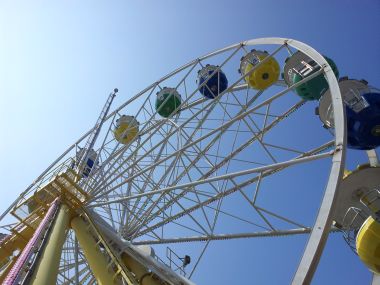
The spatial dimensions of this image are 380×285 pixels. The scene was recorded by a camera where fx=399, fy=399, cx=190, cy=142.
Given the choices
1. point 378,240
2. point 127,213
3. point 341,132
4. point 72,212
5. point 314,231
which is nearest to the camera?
point 314,231

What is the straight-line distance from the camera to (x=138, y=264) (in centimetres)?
1137

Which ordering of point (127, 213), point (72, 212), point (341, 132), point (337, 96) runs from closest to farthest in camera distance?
point (341, 132) → point (337, 96) → point (72, 212) → point (127, 213)

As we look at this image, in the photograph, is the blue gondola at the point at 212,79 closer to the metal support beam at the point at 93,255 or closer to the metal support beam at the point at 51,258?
the metal support beam at the point at 93,255

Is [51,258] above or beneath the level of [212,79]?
beneath

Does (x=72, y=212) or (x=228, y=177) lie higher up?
(x=228, y=177)

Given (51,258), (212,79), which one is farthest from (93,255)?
(212,79)

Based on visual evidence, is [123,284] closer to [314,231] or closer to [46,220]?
[46,220]

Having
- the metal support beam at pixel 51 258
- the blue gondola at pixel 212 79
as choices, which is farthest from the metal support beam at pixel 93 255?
the blue gondola at pixel 212 79

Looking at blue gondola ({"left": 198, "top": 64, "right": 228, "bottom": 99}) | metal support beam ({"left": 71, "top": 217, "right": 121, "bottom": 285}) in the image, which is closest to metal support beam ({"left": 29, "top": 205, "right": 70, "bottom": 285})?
metal support beam ({"left": 71, "top": 217, "right": 121, "bottom": 285})

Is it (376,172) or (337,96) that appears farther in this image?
(376,172)

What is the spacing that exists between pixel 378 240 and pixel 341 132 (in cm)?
344

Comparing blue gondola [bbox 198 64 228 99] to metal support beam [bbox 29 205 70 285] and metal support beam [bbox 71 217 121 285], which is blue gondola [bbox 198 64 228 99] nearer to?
metal support beam [bbox 71 217 121 285]

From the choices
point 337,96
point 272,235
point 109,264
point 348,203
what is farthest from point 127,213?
point 337,96

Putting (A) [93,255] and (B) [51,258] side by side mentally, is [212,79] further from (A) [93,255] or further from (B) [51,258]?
(B) [51,258]
